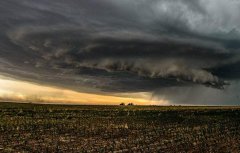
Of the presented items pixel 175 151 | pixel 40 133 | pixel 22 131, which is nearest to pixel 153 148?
pixel 175 151

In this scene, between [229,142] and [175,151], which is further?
[229,142]

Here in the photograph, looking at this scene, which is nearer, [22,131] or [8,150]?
[8,150]

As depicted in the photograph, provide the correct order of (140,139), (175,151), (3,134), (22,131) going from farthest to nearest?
(22,131) < (3,134) < (140,139) < (175,151)

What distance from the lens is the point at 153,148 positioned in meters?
26.3

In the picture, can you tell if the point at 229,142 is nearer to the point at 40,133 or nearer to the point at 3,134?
the point at 40,133

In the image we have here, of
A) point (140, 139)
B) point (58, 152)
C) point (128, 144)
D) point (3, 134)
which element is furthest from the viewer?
point (3, 134)

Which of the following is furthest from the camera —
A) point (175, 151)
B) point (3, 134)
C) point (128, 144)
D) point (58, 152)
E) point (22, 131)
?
point (22, 131)

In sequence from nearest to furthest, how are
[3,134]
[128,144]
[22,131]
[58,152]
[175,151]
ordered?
[58,152], [175,151], [128,144], [3,134], [22,131]

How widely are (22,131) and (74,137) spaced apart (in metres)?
6.13

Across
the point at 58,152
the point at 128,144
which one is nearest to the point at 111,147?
the point at 128,144

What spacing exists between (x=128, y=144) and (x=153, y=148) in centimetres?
232

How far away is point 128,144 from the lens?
27969 mm

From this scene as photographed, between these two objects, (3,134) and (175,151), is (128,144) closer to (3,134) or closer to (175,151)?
(175,151)

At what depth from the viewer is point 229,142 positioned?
31.2 metres
